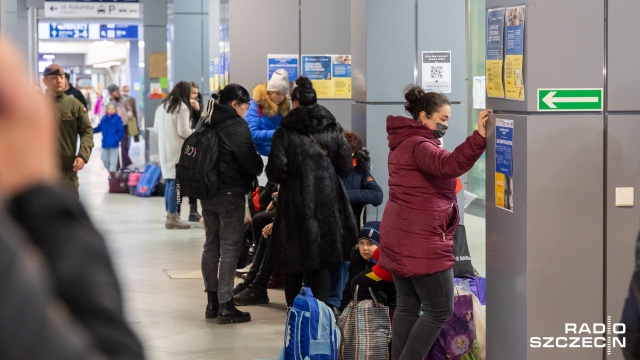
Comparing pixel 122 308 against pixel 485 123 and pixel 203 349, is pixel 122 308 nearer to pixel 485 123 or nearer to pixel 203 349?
pixel 485 123

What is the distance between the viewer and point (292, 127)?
677 centimetres

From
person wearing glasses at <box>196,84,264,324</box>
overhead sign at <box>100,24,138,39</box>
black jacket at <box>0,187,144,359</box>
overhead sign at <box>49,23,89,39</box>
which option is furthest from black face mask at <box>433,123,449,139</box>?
overhead sign at <box>49,23,89,39</box>

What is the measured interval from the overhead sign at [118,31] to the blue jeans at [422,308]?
90.1 feet

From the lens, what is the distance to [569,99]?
13.6 ft

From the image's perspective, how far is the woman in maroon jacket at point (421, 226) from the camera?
5.00 metres

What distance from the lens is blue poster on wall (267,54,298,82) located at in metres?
9.98

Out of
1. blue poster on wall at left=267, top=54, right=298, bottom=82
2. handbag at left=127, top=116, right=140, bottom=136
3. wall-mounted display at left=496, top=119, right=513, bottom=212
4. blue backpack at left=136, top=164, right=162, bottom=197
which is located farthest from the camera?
handbag at left=127, top=116, right=140, bottom=136

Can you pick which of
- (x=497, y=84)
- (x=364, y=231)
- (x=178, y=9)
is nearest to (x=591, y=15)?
(x=497, y=84)

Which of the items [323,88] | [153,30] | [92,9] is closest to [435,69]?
[323,88]

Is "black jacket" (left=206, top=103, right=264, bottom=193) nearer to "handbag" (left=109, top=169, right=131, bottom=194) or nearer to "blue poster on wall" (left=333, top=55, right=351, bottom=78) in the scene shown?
"blue poster on wall" (left=333, top=55, right=351, bottom=78)

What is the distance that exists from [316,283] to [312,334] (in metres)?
1.05

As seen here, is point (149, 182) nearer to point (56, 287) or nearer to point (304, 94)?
point (304, 94)

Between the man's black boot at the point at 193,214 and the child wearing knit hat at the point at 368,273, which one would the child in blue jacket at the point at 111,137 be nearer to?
the man's black boot at the point at 193,214

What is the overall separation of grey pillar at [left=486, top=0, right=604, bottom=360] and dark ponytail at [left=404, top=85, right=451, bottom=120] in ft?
3.14
